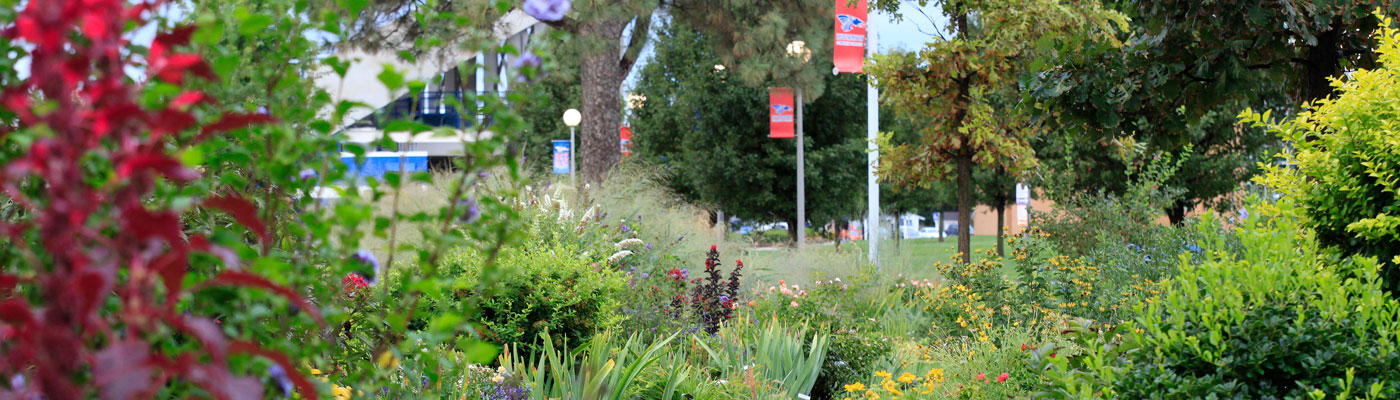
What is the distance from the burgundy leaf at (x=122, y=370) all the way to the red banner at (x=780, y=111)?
50.2 ft

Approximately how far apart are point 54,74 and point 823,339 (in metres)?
4.25

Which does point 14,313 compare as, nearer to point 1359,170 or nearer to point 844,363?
point 1359,170

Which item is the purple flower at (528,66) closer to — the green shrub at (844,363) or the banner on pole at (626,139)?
the green shrub at (844,363)

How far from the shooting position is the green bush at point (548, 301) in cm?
480

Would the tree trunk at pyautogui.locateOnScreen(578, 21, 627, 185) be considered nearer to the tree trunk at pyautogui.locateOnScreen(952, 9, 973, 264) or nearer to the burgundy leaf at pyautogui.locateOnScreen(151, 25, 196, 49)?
the tree trunk at pyautogui.locateOnScreen(952, 9, 973, 264)

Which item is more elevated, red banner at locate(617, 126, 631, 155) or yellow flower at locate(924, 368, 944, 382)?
red banner at locate(617, 126, 631, 155)

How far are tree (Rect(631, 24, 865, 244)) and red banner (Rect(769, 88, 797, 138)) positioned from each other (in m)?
5.12

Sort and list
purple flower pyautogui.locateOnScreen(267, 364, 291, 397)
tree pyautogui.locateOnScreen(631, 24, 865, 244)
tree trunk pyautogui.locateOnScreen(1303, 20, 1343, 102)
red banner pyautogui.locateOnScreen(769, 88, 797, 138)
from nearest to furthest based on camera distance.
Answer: purple flower pyautogui.locateOnScreen(267, 364, 291, 397) < tree trunk pyautogui.locateOnScreen(1303, 20, 1343, 102) < red banner pyautogui.locateOnScreen(769, 88, 797, 138) < tree pyautogui.locateOnScreen(631, 24, 865, 244)

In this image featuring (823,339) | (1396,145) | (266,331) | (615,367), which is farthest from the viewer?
(823,339)

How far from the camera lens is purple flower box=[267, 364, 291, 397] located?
1.24m

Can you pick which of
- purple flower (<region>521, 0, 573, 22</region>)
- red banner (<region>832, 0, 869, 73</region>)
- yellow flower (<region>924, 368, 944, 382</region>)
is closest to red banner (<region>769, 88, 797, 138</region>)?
red banner (<region>832, 0, 869, 73</region>)

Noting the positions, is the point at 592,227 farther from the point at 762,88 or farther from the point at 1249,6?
the point at 762,88

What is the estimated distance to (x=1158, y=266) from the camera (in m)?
7.31

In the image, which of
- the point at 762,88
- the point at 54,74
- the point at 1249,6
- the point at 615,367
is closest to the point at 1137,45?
the point at 1249,6
